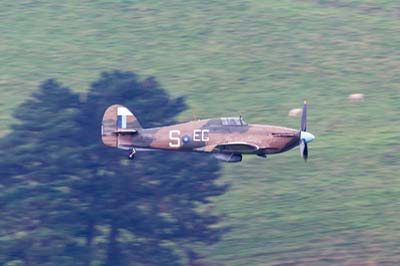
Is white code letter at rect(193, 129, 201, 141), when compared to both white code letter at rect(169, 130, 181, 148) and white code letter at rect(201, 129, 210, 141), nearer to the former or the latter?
white code letter at rect(201, 129, 210, 141)

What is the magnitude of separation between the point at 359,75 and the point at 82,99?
4996 centimetres

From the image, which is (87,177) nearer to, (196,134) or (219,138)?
(196,134)

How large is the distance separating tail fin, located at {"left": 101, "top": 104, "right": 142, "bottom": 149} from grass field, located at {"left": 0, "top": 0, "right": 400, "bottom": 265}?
2870cm

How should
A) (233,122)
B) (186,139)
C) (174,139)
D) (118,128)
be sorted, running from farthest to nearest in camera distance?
(118,128) < (233,122) < (186,139) < (174,139)

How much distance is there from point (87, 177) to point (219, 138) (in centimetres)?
2962

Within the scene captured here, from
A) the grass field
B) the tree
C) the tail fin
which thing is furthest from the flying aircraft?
the grass field

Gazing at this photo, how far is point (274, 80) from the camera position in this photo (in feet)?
438

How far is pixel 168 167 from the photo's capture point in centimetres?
9025

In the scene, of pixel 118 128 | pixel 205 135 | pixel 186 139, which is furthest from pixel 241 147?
pixel 118 128

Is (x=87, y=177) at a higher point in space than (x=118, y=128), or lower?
lower

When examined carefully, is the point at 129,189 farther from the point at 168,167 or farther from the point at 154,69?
the point at 154,69

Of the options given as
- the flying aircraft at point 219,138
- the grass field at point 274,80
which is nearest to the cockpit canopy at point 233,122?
the flying aircraft at point 219,138

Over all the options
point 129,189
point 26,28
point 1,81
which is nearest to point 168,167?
point 129,189

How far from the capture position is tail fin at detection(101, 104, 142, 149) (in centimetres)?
6188
